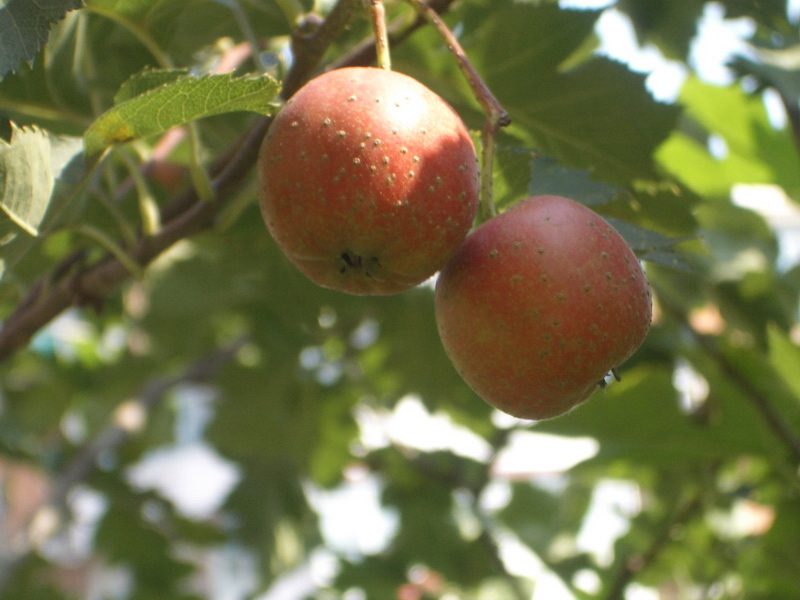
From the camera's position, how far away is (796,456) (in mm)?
1355

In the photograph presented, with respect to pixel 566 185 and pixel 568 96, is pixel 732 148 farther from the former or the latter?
pixel 566 185

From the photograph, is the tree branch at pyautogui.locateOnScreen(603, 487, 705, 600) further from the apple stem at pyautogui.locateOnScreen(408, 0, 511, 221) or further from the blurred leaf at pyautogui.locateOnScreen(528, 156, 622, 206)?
the apple stem at pyautogui.locateOnScreen(408, 0, 511, 221)

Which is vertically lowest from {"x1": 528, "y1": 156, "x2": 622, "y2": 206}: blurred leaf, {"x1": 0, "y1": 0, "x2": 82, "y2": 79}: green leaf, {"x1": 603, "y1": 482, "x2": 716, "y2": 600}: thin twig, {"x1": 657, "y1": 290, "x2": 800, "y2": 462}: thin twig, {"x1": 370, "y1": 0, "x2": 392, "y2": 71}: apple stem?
{"x1": 603, "y1": 482, "x2": 716, "y2": 600}: thin twig

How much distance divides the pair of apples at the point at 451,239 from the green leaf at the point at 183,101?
3 cm

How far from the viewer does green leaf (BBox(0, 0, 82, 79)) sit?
0.76 m


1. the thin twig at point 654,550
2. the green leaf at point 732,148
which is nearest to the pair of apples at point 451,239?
the green leaf at point 732,148

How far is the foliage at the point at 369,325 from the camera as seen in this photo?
37.9 inches

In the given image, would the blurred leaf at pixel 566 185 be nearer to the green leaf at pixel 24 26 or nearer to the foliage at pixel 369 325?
the foliage at pixel 369 325

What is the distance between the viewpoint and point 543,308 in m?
0.69

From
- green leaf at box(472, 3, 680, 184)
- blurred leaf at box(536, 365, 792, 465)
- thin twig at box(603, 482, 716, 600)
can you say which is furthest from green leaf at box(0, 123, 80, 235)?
thin twig at box(603, 482, 716, 600)

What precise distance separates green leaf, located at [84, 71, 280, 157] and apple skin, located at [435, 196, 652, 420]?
0.23 m

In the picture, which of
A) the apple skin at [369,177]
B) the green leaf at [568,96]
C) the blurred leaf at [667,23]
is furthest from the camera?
the blurred leaf at [667,23]

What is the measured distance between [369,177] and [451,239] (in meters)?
0.10

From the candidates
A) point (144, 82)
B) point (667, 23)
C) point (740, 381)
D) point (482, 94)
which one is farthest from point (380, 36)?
point (740, 381)
